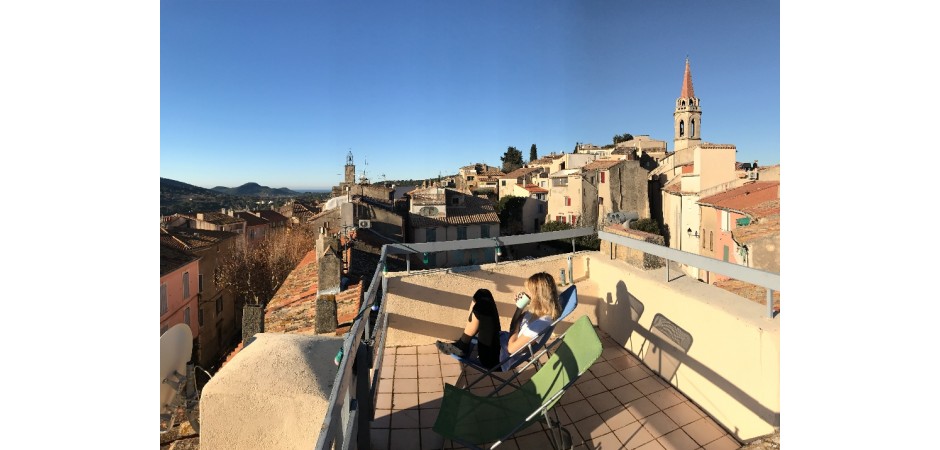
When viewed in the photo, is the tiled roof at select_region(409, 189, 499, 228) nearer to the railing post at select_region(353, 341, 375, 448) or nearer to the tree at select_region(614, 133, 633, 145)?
the railing post at select_region(353, 341, 375, 448)

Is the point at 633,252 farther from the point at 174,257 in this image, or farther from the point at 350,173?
the point at 350,173

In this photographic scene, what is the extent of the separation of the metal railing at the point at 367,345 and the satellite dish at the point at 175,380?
2.08m

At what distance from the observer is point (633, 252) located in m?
2.19

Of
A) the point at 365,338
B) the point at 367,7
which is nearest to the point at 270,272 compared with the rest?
the point at 367,7

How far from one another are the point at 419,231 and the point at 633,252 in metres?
13.2

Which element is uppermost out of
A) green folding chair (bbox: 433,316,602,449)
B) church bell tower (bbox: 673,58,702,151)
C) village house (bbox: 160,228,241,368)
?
church bell tower (bbox: 673,58,702,151)

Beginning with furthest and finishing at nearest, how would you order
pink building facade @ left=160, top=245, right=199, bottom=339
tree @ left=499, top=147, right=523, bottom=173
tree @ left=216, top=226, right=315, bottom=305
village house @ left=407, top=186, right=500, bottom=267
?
tree @ left=499, top=147, right=523, bottom=173 → village house @ left=407, top=186, right=500, bottom=267 → tree @ left=216, top=226, right=315, bottom=305 → pink building facade @ left=160, top=245, right=199, bottom=339

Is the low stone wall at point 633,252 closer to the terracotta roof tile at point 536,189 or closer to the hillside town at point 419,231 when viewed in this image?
the hillside town at point 419,231

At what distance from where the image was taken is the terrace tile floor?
146 centimetres

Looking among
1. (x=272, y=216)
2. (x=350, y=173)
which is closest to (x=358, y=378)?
(x=350, y=173)

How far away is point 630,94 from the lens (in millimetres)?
10055

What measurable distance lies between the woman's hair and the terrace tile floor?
0.38 m

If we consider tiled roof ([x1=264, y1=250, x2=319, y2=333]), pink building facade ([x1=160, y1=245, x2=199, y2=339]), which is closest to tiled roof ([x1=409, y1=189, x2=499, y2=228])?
pink building facade ([x1=160, y1=245, x2=199, y2=339])

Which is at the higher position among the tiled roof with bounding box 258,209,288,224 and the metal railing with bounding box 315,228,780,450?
the tiled roof with bounding box 258,209,288,224
